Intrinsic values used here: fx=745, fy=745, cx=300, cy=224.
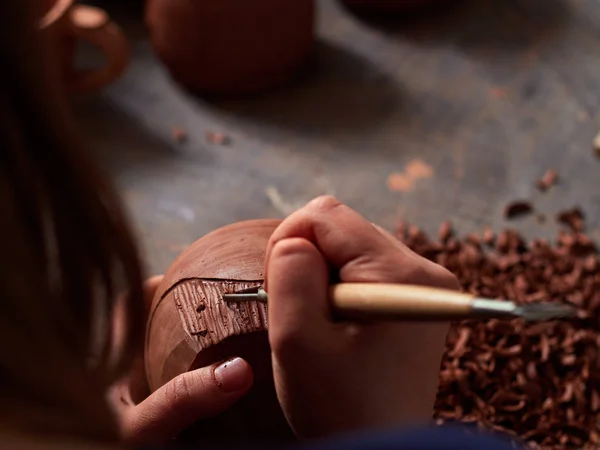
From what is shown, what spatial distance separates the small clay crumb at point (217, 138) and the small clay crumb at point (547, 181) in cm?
92

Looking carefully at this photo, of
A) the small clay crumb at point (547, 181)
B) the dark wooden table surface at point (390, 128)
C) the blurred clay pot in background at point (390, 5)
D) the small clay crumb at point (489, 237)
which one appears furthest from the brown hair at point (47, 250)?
the blurred clay pot in background at point (390, 5)

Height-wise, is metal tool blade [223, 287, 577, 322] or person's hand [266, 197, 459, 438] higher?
metal tool blade [223, 287, 577, 322]

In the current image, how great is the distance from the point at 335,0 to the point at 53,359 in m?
2.49

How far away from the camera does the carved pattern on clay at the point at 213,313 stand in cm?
102

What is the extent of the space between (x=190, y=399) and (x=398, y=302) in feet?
1.25

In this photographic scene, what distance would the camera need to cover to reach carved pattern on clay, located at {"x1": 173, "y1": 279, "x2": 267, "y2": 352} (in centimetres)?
102

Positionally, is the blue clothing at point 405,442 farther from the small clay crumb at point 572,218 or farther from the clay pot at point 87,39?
the clay pot at point 87,39

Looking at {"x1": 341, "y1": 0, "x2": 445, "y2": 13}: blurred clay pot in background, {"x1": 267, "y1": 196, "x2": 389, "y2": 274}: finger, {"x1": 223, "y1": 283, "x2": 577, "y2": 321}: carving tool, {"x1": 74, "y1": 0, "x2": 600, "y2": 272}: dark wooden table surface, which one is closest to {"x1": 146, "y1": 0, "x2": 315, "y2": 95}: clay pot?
{"x1": 74, "y1": 0, "x2": 600, "y2": 272}: dark wooden table surface

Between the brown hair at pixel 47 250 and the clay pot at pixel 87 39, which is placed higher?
the brown hair at pixel 47 250

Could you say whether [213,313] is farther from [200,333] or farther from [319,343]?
[319,343]

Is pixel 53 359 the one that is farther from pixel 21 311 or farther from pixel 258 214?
pixel 258 214

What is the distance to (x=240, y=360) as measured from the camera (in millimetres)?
970

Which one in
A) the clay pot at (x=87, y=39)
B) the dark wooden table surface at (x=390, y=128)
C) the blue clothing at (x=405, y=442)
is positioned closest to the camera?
the blue clothing at (x=405, y=442)

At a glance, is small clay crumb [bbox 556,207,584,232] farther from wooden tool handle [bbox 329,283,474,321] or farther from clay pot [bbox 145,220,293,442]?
wooden tool handle [bbox 329,283,474,321]
